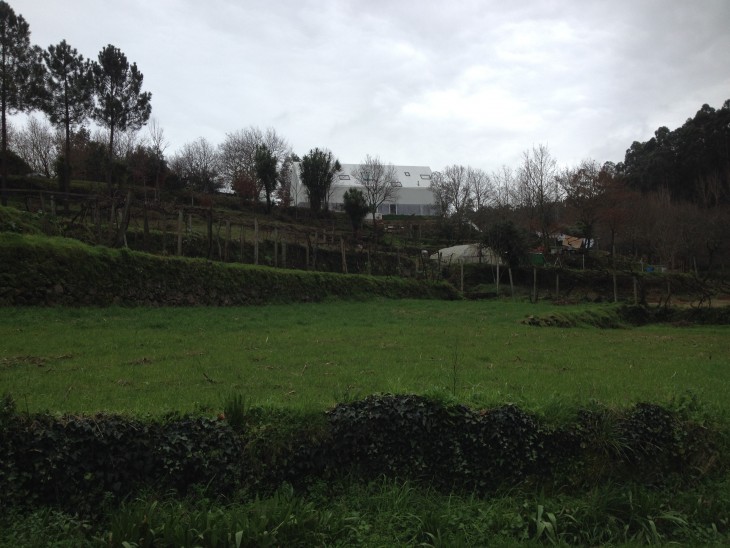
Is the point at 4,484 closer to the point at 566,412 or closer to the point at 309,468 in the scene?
the point at 309,468

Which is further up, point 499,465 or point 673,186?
point 673,186

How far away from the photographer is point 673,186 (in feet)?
229

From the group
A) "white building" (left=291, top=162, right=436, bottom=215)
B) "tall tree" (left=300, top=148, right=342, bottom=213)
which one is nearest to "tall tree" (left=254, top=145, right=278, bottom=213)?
"tall tree" (left=300, top=148, right=342, bottom=213)

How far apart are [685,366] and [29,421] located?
39.1 feet

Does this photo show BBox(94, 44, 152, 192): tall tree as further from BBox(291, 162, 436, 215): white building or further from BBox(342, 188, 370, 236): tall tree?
BBox(291, 162, 436, 215): white building

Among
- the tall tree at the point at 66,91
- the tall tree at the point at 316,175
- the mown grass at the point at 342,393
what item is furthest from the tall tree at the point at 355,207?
the mown grass at the point at 342,393

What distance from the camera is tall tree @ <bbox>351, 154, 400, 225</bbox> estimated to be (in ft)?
236

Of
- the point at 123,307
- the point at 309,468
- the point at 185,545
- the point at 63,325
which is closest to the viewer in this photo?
the point at 185,545

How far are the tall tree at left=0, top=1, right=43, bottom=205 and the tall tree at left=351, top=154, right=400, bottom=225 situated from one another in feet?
134

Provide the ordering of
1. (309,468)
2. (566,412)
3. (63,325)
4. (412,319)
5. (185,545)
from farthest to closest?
(412,319)
(63,325)
(566,412)
(309,468)
(185,545)

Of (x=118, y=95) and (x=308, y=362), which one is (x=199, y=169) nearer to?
(x=118, y=95)

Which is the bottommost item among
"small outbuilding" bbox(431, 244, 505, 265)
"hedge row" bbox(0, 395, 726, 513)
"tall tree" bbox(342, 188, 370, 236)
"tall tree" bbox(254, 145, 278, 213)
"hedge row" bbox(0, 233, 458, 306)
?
"hedge row" bbox(0, 395, 726, 513)

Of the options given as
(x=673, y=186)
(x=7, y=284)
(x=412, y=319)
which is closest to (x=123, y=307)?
(x=7, y=284)

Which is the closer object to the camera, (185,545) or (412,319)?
(185,545)
